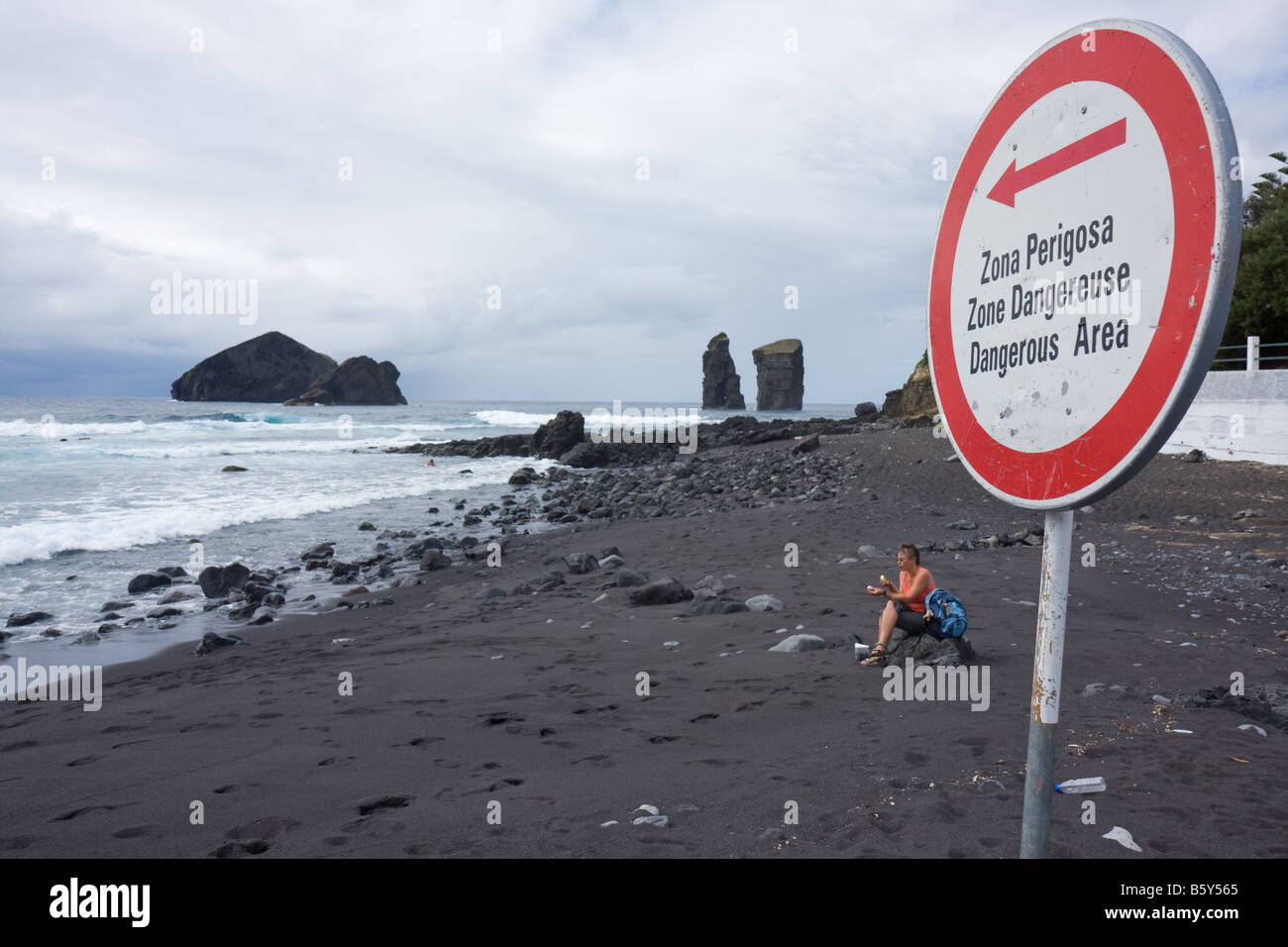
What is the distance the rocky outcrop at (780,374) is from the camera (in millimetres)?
118312

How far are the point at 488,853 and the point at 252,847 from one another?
1.12 meters

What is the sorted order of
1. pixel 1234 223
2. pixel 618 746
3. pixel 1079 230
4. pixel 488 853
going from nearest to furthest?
pixel 1234 223 < pixel 1079 230 < pixel 488 853 < pixel 618 746

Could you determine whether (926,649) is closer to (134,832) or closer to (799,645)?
(799,645)

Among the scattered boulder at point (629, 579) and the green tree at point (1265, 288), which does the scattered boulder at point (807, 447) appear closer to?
the green tree at point (1265, 288)

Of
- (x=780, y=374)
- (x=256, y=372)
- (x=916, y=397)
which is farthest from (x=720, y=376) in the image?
(x=916, y=397)

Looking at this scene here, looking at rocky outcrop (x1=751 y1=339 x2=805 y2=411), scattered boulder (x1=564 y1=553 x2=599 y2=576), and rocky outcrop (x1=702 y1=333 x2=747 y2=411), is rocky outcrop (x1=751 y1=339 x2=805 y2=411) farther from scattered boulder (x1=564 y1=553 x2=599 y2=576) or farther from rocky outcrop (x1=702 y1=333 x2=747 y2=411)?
scattered boulder (x1=564 y1=553 x2=599 y2=576)

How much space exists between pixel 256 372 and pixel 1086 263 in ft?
455

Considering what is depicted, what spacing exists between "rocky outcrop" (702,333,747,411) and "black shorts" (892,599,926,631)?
117433mm

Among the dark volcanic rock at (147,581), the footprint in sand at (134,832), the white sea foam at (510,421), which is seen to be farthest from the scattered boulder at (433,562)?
the white sea foam at (510,421)

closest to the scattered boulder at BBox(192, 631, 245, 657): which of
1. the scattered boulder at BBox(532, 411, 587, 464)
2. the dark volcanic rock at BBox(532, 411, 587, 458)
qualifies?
the scattered boulder at BBox(532, 411, 587, 464)

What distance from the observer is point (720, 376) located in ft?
407

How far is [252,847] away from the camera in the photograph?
11.5ft

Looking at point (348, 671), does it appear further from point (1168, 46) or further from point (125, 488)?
point (125, 488)
